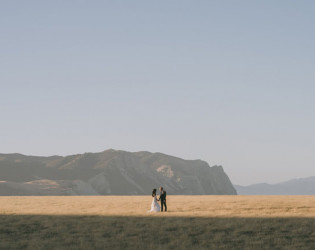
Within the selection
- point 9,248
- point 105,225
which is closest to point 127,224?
point 105,225

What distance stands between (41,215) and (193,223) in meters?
14.3

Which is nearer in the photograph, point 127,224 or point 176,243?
point 176,243

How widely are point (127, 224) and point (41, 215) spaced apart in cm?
1029

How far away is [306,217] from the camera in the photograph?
33875 mm

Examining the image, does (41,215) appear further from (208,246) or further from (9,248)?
(208,246)

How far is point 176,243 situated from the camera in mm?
24844

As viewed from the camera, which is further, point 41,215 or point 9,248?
point 41,215

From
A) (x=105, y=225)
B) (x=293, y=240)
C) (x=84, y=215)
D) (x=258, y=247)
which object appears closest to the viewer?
(x=258, y=247)

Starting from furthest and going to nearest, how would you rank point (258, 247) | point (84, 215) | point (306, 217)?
point (84, 215), point (306, 217), point (258, 247)

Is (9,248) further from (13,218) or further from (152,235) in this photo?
(13,218)

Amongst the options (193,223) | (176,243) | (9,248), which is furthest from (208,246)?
(9,248)

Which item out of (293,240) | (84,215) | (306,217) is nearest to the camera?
(293,240)

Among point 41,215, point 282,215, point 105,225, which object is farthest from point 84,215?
point 282,215

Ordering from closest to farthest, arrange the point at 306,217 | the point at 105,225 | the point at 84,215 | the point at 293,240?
the point at 293,240 → the point at 105,225 → the point at 306,217 → the point at 84,215
